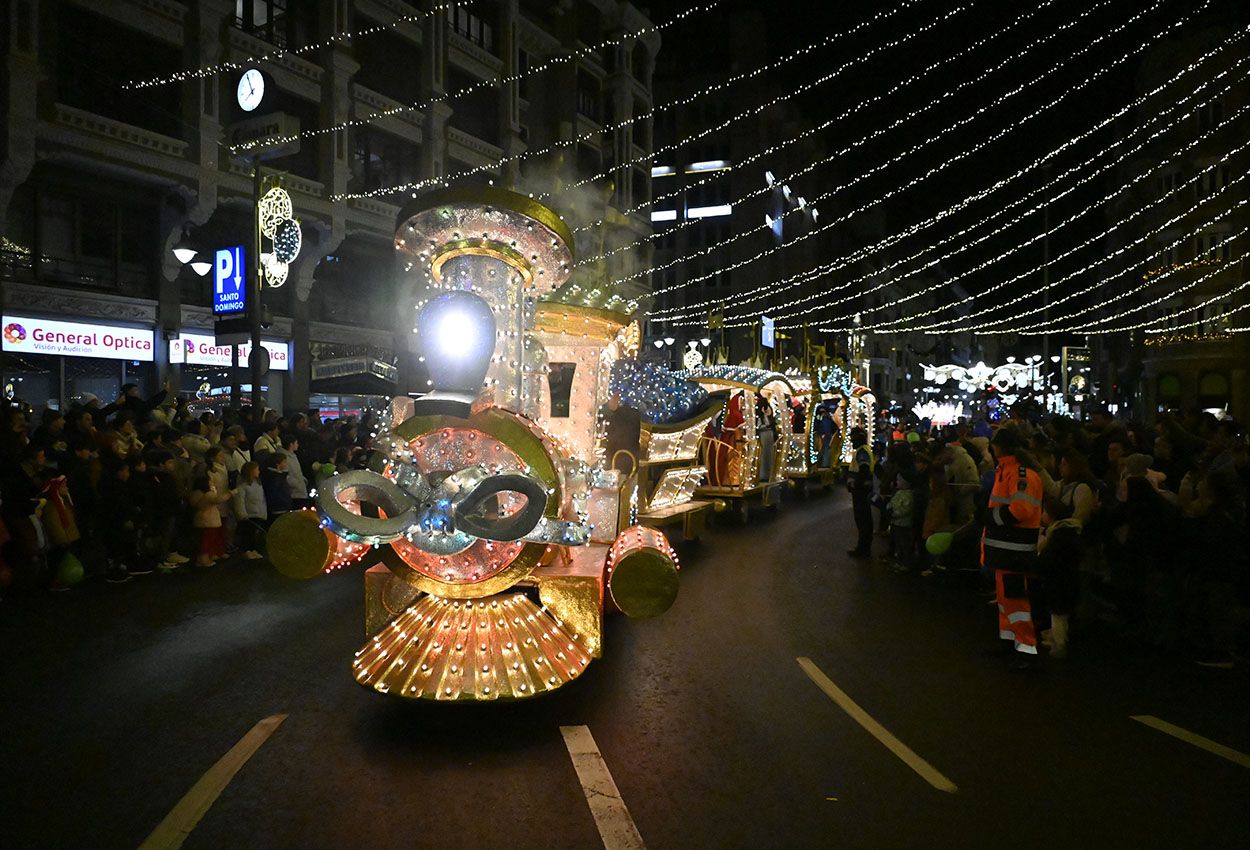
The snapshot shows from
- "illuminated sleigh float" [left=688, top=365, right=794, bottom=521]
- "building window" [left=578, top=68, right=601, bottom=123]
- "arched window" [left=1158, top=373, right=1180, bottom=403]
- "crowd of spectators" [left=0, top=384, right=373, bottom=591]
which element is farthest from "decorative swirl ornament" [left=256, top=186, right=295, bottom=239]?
"arched window" [left=1158, top=373, right=1180, bottom=403]

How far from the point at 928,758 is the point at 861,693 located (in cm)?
117

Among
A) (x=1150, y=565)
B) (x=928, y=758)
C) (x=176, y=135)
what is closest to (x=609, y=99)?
(x=176, y=135)

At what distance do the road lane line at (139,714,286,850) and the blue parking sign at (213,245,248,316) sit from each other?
44.7ft

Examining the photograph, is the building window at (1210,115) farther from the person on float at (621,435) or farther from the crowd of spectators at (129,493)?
the crowd of spectators at (129,493)

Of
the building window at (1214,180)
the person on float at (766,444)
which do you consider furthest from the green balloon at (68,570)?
the building window at (1214,180)

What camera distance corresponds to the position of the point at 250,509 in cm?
1110

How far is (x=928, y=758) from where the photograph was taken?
188 inches

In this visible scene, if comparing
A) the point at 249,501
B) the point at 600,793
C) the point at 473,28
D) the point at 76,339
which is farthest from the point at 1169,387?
the point at 600,793

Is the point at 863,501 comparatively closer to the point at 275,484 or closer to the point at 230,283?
the point at 275,484

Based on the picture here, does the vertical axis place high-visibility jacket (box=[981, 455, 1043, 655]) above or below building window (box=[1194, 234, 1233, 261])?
below

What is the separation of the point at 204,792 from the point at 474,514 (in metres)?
1.83

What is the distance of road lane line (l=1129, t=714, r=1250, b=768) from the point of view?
4.87 m

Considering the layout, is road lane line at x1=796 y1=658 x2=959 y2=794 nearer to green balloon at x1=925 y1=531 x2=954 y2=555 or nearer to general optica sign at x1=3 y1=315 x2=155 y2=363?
green balloon at x1=925 y1=531 x2=954 y2=555

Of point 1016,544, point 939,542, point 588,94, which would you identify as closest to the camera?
point 1016,544
